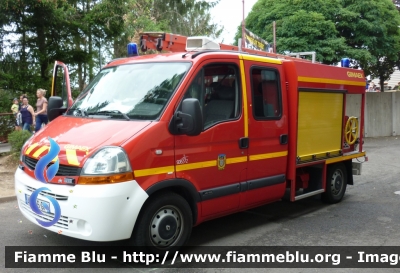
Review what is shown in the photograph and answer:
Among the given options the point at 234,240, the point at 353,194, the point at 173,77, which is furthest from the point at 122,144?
the point at 353,194

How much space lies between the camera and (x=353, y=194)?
8.68m

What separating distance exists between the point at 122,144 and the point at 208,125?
1175mm

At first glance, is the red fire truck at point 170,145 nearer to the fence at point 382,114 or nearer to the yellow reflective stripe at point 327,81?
the yellow reflective stripe at point 327,81

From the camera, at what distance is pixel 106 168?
4.47 m

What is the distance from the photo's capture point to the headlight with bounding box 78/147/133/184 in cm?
445

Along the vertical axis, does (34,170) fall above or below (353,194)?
above

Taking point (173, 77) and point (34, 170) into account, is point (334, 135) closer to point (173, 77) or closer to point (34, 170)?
point (173, 77)

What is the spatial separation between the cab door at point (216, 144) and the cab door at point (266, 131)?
21 cm

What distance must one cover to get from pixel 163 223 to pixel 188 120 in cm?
115

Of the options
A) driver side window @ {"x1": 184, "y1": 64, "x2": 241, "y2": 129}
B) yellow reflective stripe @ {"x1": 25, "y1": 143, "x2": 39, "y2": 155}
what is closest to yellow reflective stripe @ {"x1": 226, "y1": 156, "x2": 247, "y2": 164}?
driver side window @ {"x1": 184, "y1": 64, "x2": 241, "y2": 129}

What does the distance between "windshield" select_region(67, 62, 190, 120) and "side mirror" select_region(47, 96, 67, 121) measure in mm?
420

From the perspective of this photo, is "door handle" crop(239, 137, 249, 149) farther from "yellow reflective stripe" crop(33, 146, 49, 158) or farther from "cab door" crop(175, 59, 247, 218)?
"yellow reflective stripe" crop(33, 146, 49, 158)

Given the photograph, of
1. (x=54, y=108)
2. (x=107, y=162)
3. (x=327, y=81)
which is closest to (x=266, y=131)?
(x=327, y=81)

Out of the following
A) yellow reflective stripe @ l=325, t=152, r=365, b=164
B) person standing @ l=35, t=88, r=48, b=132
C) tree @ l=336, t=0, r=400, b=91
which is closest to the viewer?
yellow reflective stripe @ l=325, t=152, r=365, b=164
